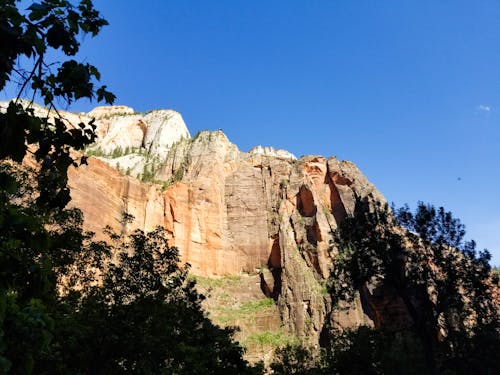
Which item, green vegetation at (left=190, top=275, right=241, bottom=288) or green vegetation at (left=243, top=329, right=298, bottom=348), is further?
green vegetation at (left=190, top=275, right=241, bottom=288)

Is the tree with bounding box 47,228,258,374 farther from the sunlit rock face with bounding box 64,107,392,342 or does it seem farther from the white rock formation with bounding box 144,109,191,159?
the white rock formation with bounding box 144,109,191,159

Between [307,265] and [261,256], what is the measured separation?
329 inches

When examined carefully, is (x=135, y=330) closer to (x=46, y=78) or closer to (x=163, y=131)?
(x=46, y=78)

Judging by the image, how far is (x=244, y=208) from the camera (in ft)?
261

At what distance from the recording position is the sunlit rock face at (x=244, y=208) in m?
63.7

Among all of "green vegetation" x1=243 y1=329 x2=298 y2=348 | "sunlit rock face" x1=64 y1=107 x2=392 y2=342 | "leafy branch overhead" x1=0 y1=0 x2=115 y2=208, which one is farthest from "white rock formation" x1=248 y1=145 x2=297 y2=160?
"leafy branch overhead" x1=0 y1=0 x2=115 y2=208

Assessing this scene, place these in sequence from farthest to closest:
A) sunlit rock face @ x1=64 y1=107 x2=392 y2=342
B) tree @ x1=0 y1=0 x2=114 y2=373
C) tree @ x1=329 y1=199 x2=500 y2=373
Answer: sunlit rock face @ x1=64 y1=107 x2=392 y2=342, tree @ x1=329 y1=199 x2=500 y2=373, tree @ x1=0 y1=0 x2=114 y2=373

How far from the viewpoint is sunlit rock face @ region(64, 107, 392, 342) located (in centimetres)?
6372

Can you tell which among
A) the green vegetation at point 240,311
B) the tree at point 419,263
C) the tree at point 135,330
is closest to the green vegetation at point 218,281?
the green vegetation at point 240,311

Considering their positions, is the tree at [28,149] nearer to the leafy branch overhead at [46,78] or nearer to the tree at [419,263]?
the leafy branch overhead at [46,78]

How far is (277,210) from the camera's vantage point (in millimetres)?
79625

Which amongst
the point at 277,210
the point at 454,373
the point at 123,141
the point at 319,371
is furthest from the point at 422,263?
the point at 123,141

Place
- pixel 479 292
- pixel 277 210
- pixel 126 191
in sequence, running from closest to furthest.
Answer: pixel 479 292 → pixel 126 191 → pixel 277 210

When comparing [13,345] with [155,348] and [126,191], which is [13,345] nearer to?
[155,348]
